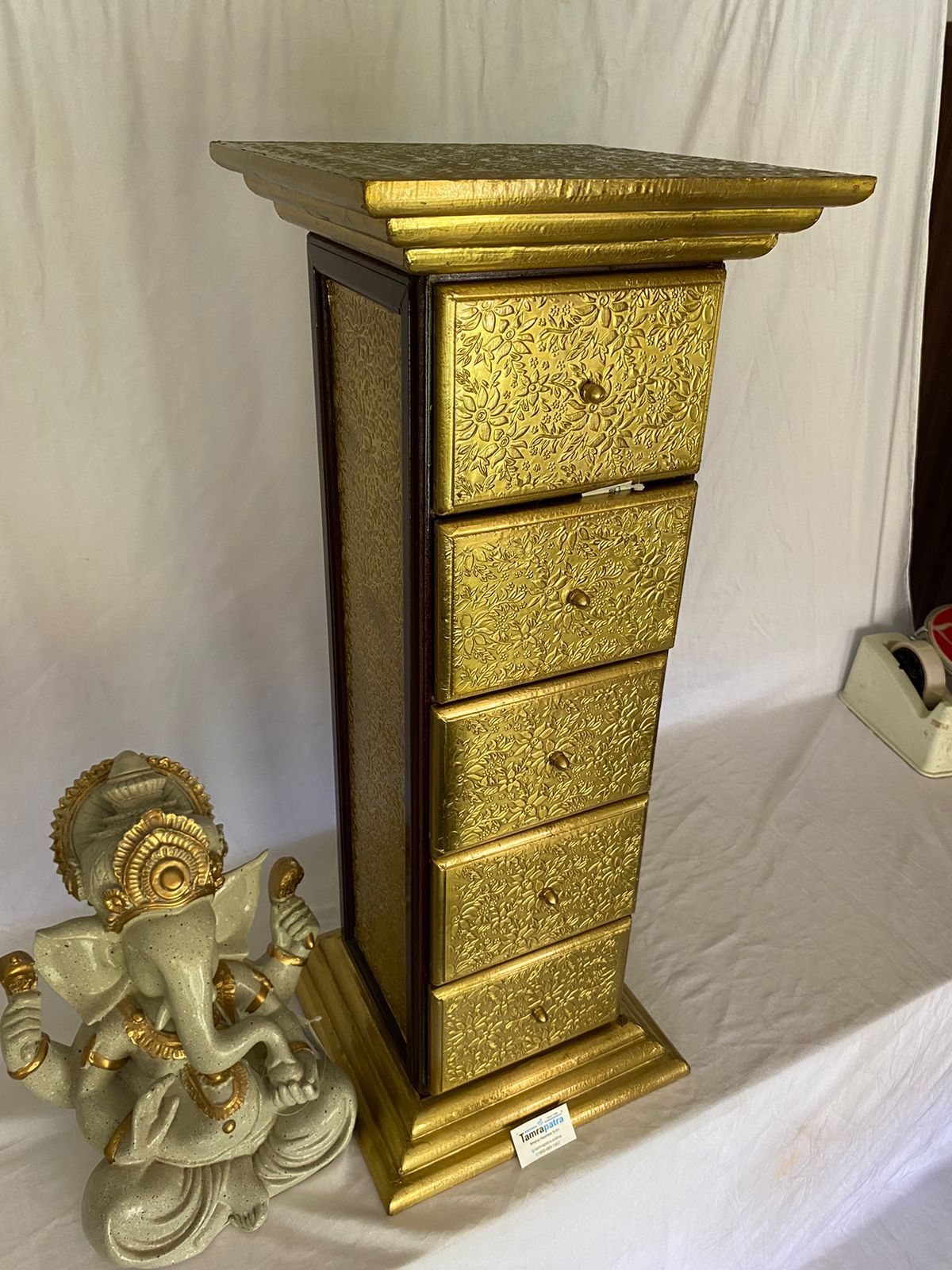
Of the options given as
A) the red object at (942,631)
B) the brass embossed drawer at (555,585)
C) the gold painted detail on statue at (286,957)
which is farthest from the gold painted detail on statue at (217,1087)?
the red object at (942,631)

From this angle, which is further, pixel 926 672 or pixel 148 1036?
pixel 926 672

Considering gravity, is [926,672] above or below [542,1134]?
above

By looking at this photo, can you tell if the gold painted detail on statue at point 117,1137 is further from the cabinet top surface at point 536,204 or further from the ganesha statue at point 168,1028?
the cabinet top surface at point 536,204

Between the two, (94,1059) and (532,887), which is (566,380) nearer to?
(532,887)

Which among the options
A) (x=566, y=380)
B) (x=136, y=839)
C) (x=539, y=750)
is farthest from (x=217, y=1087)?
(x=566, y=380)

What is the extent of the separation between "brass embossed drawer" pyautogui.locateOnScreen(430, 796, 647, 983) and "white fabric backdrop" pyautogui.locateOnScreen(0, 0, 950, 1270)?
27 cm

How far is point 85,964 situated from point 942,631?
1604mm

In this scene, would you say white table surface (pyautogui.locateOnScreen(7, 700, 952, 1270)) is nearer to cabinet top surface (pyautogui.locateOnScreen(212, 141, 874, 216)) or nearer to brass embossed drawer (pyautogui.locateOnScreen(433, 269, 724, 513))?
brass embossed drawer (pyautogui.locateOnScreen(433, 269, 724, 513))

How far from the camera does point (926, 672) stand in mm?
1769

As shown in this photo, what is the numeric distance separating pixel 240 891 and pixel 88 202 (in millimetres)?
769

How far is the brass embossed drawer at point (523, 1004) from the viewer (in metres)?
0.98

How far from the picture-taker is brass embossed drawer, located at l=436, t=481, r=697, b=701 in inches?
30.0

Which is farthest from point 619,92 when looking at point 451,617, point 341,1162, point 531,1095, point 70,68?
point 341,1162

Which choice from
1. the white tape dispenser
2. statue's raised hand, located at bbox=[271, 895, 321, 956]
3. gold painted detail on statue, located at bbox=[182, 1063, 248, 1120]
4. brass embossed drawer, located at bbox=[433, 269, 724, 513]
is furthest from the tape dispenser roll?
gold painted detail on statue, located at bbox=[182, 1063, 248, 1120]
